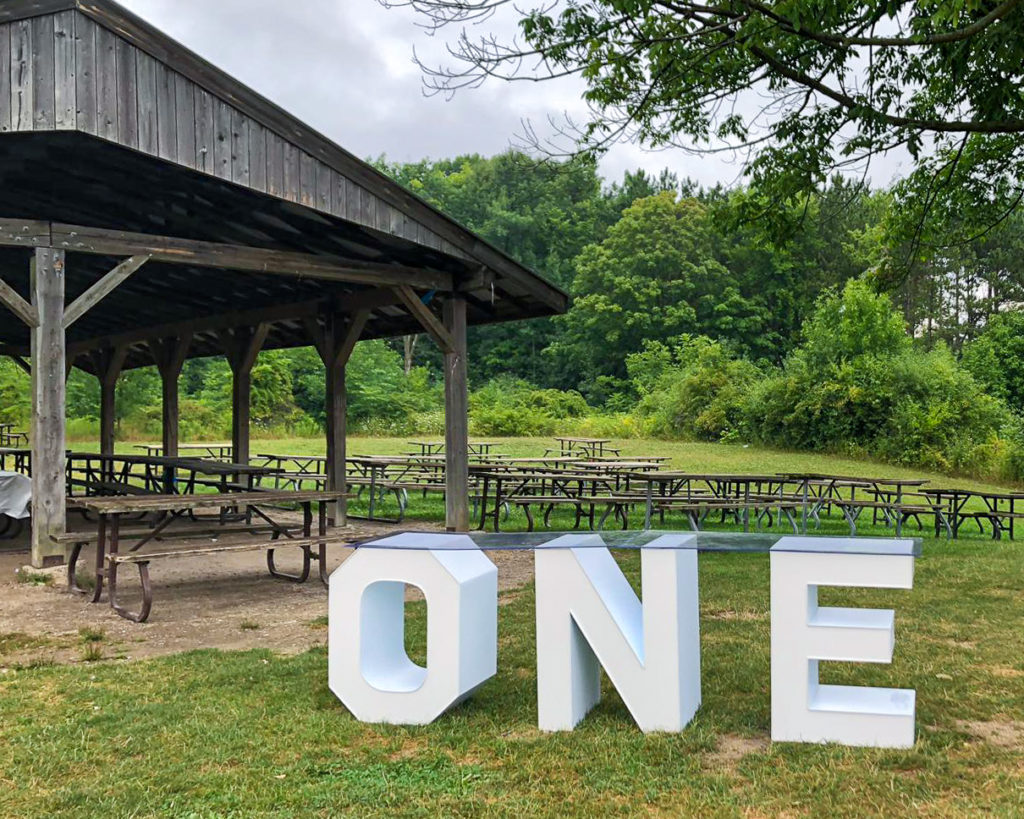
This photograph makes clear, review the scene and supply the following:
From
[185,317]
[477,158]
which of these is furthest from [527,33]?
[477,158]

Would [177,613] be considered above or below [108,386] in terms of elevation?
below

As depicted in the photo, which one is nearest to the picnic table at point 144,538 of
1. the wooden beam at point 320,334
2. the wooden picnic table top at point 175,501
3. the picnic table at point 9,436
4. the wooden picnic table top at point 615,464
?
the wooden picnic table top at point 175,501

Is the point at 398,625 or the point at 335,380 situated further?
the point at 335,380

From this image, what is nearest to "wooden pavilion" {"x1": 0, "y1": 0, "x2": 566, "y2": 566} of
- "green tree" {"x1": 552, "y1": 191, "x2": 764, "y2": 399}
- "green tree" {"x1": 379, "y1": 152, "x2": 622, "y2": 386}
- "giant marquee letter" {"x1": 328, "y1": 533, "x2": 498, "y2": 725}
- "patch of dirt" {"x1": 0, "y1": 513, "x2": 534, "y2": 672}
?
"patch of dirt" {"x1": 0, "y1": 513, "x2": 534, "y2": 672}

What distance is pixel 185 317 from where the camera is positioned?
44.0 ft

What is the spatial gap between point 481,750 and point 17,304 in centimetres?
542

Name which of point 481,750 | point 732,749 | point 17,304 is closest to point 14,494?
point 17,304

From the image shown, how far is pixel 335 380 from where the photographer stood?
440 inches

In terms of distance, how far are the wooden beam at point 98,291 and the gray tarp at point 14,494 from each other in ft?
7.86

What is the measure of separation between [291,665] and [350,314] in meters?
6.61

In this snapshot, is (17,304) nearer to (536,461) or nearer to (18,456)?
(536,461)

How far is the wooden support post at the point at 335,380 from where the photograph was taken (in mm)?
11000

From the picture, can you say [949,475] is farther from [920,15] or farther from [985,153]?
[920,15]

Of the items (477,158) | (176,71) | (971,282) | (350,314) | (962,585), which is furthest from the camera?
(477,158)
